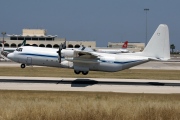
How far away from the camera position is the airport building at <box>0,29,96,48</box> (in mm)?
166125

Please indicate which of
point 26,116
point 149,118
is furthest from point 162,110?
point 26,116

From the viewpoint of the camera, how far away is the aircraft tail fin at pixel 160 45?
3778 centimetres

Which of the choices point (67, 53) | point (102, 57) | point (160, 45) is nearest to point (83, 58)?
point (67, 53)

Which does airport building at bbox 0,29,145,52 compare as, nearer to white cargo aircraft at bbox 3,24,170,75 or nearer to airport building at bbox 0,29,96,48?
airport building at bbox 0,29,96,48

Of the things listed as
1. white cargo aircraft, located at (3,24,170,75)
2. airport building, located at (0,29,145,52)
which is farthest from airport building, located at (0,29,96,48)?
white cargo aircraft, located at (3,24,170,75)

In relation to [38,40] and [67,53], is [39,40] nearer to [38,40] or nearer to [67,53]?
[38,40]

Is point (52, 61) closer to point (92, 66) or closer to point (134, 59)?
point (92, 66)

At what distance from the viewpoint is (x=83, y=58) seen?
3856 cm

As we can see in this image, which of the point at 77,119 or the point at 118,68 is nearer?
the point at 77,119

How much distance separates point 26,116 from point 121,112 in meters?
4.04

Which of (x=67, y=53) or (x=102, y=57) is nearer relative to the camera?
(x=67, y=53)

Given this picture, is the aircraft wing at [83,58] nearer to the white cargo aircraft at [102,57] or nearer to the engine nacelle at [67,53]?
the white cargo aircraft at [102,57]

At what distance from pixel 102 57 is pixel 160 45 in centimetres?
683

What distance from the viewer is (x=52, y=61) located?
39406 millimetres
